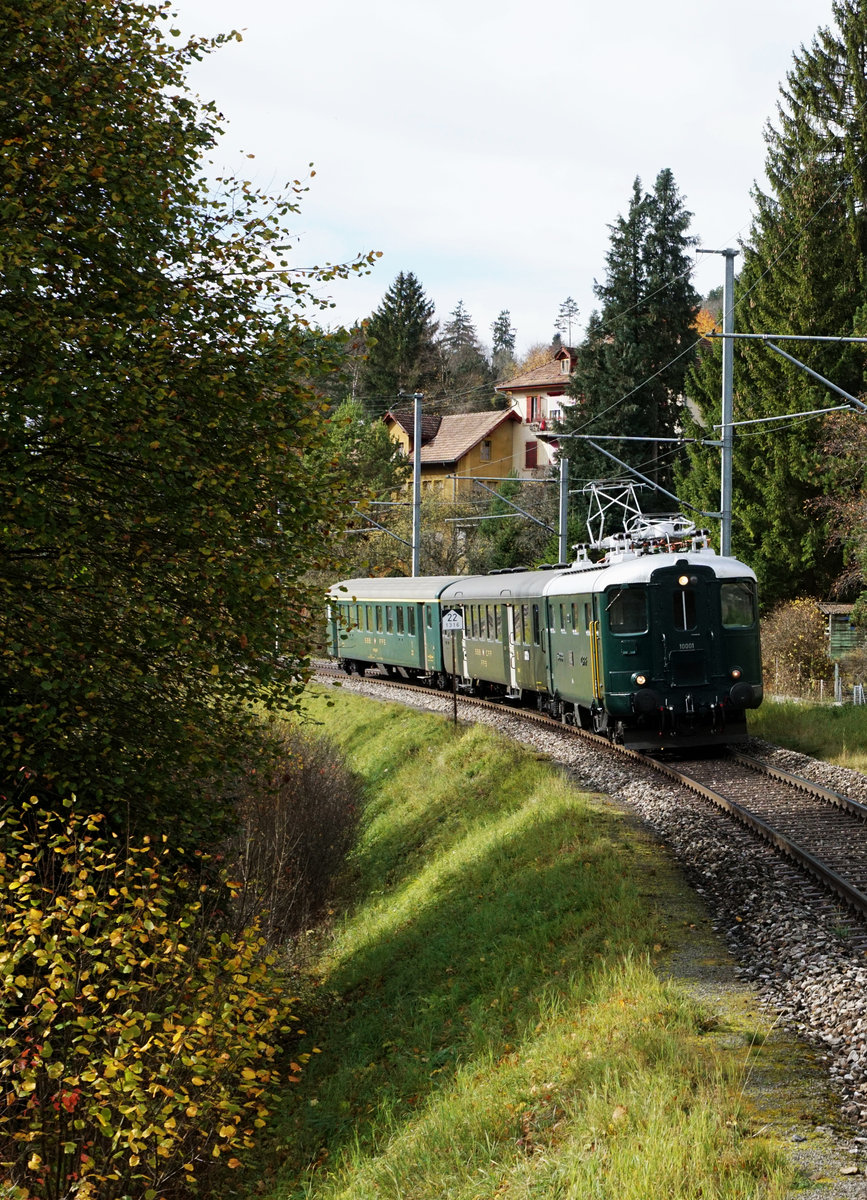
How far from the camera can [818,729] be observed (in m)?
20.8

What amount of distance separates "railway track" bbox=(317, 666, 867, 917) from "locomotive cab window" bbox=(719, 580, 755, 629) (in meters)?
2.00

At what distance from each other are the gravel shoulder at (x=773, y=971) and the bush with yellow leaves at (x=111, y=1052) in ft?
10.7

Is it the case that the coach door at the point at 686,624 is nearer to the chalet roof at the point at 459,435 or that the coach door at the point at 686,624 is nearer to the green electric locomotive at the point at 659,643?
the green electric locomotive at the point at 659,643

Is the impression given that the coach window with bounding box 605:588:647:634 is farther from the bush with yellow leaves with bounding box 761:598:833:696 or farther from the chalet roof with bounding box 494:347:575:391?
the chalet roof with bounding box 494:347:575:391

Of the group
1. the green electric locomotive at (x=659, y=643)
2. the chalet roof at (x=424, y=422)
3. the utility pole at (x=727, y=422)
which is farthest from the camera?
the chalet roof at (x=424, y=422)

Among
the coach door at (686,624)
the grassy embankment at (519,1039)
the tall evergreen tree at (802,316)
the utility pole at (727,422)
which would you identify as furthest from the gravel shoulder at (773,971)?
the tall evergreen tree at (802,316)

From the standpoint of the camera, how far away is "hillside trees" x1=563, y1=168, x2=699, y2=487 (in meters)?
53.6

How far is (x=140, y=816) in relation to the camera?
1166 centimetres

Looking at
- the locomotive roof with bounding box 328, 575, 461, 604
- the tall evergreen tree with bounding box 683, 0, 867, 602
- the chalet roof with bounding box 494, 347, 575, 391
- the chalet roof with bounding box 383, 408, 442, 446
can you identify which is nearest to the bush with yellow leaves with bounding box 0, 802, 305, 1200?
the locomotive roof with bounding box 328, 575, 461, 604

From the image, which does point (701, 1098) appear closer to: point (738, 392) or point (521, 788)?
point (521, 788)

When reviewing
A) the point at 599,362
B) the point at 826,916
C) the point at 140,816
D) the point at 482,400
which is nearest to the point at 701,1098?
the point at 826,916

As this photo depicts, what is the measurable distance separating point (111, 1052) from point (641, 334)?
4914cm

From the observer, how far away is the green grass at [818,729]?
19125 mm

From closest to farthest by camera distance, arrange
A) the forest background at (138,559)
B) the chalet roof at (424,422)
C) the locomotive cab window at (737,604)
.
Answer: the forest background at (138,559) < the locomotive cab window at (737,604) < the chalet roof at (424,422)
